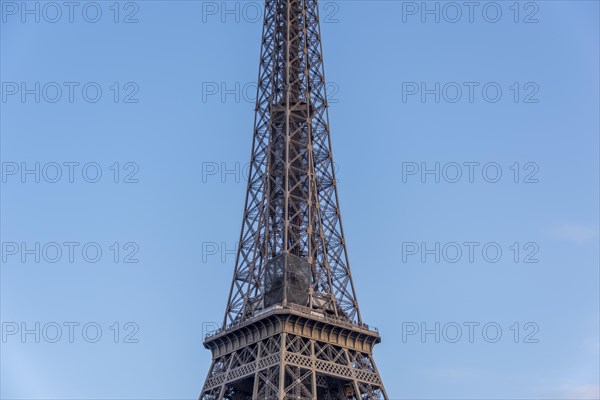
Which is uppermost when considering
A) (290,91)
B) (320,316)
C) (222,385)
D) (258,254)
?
(290,91)

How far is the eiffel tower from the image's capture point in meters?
88.1

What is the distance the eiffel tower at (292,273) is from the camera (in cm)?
8812


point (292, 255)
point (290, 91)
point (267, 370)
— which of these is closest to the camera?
point (267, 370)

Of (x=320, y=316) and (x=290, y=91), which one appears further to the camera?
(x=290, y=91)

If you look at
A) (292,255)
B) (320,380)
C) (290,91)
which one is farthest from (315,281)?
(290,91)

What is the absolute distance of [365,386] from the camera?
90.8 m

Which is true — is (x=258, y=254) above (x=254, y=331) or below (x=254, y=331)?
above

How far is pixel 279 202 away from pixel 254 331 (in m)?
13.5

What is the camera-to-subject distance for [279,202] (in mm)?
97875

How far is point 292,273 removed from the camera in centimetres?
9244

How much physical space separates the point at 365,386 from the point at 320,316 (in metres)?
7.10

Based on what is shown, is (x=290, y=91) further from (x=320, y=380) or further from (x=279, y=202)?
(x=320, y=380)

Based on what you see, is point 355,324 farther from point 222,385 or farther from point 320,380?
point 222,385

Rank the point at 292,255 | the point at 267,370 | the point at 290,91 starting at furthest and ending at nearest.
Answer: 1. the point at 290,91
2. the point at 292,255
3. the point at 267,370
